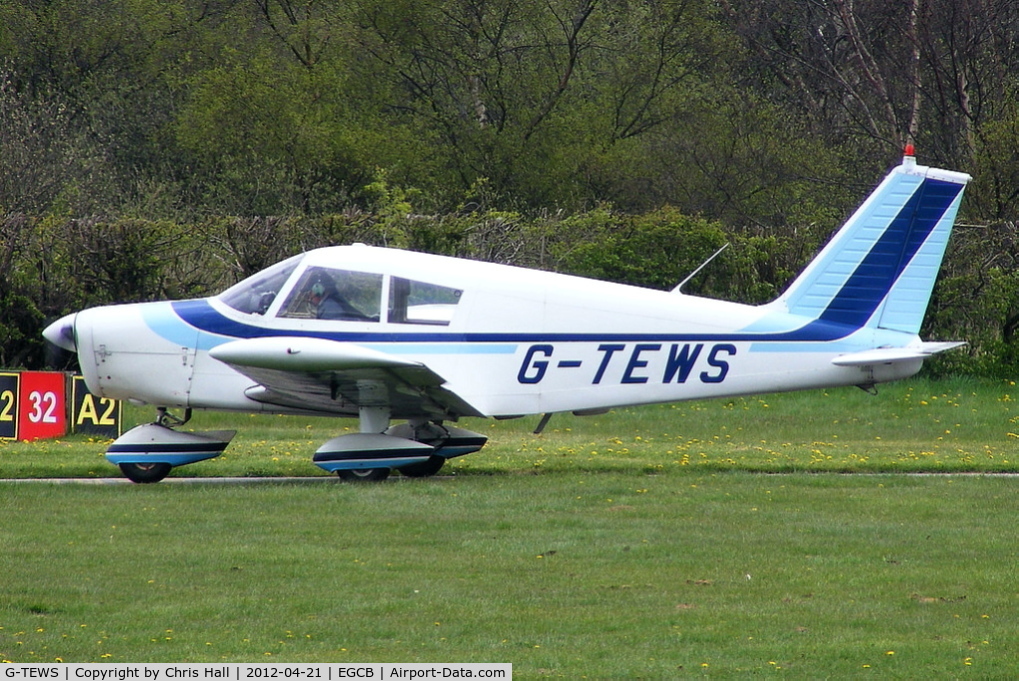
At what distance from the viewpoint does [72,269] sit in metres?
22.0

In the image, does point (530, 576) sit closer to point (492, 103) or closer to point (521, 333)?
point (521, 333)

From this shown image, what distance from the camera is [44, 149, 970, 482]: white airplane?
12.6 metres

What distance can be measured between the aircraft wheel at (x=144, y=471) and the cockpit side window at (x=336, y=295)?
1982 millimetres

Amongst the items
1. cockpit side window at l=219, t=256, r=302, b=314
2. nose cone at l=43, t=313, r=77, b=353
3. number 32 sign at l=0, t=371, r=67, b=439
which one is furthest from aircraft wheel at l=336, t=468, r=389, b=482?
number 32 sign at l=0, t=371, r=67, b=439

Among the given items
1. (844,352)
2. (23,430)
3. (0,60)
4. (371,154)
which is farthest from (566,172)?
(844,352)

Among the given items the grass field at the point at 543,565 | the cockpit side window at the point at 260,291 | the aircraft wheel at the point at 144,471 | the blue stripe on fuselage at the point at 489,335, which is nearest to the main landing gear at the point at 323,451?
the aircraft wheel at the point at 144,471

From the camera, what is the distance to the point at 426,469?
1365 cm

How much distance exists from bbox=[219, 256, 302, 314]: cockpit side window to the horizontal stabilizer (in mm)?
5296

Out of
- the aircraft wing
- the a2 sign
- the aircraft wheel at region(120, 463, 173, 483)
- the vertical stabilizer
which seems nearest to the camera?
the aircraft wing

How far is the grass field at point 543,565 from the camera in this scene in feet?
22.0

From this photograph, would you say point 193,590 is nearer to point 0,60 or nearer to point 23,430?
point 23,430

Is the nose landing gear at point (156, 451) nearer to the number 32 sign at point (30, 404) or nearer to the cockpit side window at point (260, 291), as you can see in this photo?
the cockpit side window at point (260, 291)

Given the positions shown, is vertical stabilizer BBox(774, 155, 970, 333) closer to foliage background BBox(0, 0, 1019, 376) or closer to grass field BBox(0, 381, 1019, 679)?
grass field BBox(0, 381, 1019, 679)

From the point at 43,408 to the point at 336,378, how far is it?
→ 6.68m
